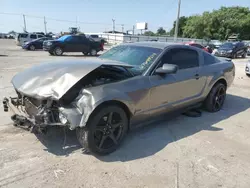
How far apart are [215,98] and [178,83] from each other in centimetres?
164

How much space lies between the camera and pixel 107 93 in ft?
10.7

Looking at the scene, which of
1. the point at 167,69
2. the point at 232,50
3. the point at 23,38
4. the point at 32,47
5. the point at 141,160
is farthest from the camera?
the point at 23,38

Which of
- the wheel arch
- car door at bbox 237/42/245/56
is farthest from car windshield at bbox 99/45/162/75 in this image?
car door at bbox 237/42/245/56

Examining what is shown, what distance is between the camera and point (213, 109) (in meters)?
5.57

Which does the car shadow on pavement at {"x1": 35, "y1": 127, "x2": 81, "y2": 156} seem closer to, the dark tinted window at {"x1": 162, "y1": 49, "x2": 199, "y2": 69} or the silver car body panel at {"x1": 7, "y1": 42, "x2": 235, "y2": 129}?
the silver car body panel at {"x1": 7, "y1": 42, "x2": 235, "y2": 129}

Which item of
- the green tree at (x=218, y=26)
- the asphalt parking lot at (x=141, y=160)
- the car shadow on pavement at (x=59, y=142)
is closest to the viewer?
the asphalt parking lot at (x=141, y=160)

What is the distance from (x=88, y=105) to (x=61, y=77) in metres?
0.61

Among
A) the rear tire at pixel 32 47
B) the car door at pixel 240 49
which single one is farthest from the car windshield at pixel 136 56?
the rear tire at pixel 32 47

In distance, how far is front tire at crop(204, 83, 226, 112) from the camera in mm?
5457

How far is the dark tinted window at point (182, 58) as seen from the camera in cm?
436

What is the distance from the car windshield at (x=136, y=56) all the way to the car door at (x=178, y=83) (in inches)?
7.7

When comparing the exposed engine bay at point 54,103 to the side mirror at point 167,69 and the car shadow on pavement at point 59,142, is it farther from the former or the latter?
the side mirror at point 167,69

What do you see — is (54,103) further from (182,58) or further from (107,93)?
(182,58)

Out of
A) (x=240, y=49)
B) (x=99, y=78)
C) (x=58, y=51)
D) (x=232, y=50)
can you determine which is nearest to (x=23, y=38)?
(x=58, y=51)
